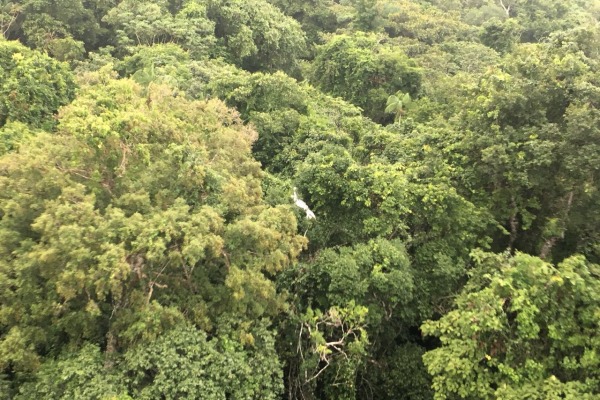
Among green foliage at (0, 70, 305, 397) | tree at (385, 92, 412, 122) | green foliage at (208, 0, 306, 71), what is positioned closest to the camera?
green foliage at (0, 70, 305, 397)

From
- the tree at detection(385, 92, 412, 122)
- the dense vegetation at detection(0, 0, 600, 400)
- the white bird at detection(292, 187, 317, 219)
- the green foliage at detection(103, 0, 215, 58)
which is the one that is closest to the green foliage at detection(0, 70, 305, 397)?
the dense vegetation at detection(0, 0, 600, 400)

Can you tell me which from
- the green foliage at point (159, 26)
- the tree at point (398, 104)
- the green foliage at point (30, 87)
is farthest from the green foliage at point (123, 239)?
the green foliage at point (159, 26)

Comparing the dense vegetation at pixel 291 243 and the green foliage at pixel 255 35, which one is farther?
the green foliage at pixel 255 35

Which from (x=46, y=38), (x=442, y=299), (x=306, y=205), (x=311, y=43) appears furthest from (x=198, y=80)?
(x=311, y=43)

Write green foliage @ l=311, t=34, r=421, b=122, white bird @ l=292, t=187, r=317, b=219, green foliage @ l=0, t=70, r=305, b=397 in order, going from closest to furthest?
green foliage @ l=0, t=70, r=305, b=397
white bird @ l=292, t=187, r=317, b=219
green foliage @ l=311, t=34, r=421, b=122

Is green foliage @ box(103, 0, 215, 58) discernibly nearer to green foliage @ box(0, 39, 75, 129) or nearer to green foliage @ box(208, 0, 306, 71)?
green foliage @ box(208, 0, 306, 71)

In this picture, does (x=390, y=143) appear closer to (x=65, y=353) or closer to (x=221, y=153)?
(x=221, y=153)

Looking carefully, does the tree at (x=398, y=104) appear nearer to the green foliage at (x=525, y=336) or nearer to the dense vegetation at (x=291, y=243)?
the dense vegetation at (x=291, y=243)

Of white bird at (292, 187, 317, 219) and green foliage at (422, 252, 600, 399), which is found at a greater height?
green foliage at (422, 252, 600, 399)
